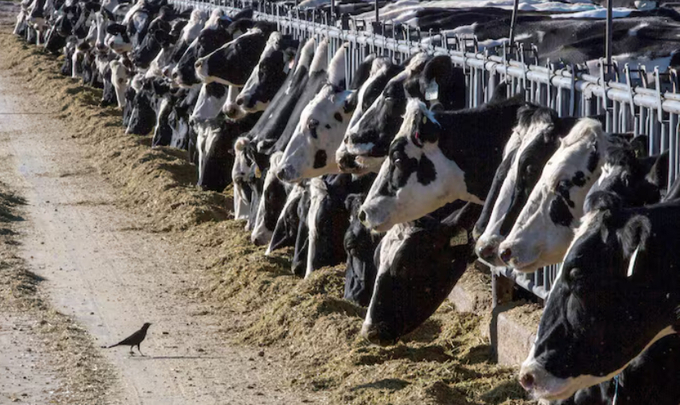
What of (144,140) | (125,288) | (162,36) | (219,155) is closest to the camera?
(125,288)

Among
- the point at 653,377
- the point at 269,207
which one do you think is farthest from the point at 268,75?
the point at 653,377

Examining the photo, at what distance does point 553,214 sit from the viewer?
4.84 metres

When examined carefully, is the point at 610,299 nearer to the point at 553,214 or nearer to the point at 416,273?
the point at 553,214

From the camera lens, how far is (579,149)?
193 inches

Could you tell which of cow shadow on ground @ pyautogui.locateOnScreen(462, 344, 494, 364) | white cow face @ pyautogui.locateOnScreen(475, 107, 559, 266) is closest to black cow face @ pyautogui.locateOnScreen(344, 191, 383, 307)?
cow shadow on ground @ pyautogui.locateOnScreen(462, 344, 494, 364)

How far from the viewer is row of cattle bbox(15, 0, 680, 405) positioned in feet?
13.2

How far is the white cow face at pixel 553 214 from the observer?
15.8 feet

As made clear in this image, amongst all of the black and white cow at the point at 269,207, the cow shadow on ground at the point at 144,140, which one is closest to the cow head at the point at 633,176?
the black and white cow at the point at 269,207

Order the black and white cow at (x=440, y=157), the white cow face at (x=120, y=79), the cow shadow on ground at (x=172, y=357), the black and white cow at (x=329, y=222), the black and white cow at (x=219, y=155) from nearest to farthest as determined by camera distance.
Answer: the black and white cow at (x=440, y=157)
the cow shadow on ground at (x=172, y=357)
the black and white cow at (x=329, y=222)
the black and white cow at (x=219, y=155)
the white cow face at (x=120, y=79)

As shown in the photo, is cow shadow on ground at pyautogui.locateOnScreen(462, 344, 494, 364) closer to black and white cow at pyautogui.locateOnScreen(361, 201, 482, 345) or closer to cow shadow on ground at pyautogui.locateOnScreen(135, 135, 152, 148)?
black and white cow at pyautogui.locateOnScreen(361, 201, 482, 345)

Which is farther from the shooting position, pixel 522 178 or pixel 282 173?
pixel 282 173

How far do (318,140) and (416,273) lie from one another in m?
2.03

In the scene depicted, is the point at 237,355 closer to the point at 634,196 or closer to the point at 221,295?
the point at 221,295

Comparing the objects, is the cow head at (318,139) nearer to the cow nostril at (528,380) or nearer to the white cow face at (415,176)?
the white cow face at (415,176)
